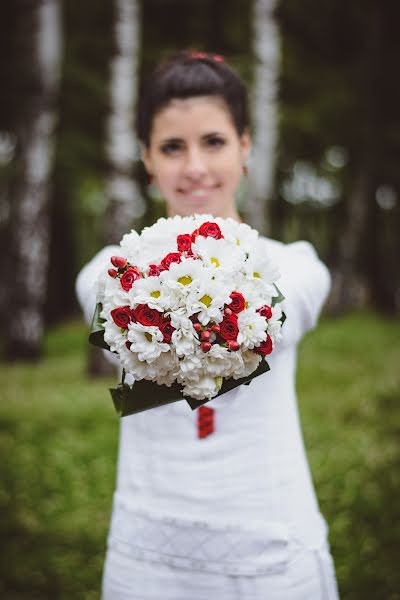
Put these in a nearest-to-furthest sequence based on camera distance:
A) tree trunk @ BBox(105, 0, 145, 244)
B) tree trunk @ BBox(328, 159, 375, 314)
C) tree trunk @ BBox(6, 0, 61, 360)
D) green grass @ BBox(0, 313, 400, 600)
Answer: green grass @ BBox(0, 313, 400, 600) → tree trunk @ BBox(105, 0, 145, 244) → tree trunk @ BBox(6, 0, 61, 360) → tree trunk @ BBox(328, 159, 375, 314)

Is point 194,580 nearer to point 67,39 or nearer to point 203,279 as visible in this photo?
point 203,279

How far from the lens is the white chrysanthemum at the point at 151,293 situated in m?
1.44

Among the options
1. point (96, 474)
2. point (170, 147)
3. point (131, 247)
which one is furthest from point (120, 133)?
point (131, 247)

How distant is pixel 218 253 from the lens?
1.49m

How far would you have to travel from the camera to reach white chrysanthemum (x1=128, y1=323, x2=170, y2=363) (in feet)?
4.67

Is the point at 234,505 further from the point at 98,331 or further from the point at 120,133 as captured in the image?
the point at 120,133

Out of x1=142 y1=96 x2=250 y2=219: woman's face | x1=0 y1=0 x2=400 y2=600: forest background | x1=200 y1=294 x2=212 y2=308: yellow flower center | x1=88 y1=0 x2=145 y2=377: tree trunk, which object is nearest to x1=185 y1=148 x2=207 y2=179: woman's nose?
x1=142 y1=96 x2=250 y2=219: woman's face

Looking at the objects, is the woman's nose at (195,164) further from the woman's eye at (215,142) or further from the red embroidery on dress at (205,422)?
the red embroidery on dress at (205,422)

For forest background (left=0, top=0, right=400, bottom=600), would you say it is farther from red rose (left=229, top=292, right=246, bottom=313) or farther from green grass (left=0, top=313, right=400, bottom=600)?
red rose (left=229, top=292, right=246, bottom=313)

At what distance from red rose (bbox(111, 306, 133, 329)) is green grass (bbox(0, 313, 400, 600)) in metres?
3.50

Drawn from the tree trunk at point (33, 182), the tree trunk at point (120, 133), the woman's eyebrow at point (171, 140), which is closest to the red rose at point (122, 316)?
the woman's eyebrow at point (171, 140)

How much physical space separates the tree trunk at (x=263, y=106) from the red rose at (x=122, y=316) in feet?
27.3

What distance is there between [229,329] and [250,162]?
991cm

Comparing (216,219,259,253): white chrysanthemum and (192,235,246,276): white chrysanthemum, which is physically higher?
(216,219,259,253): white chrysanthemum
